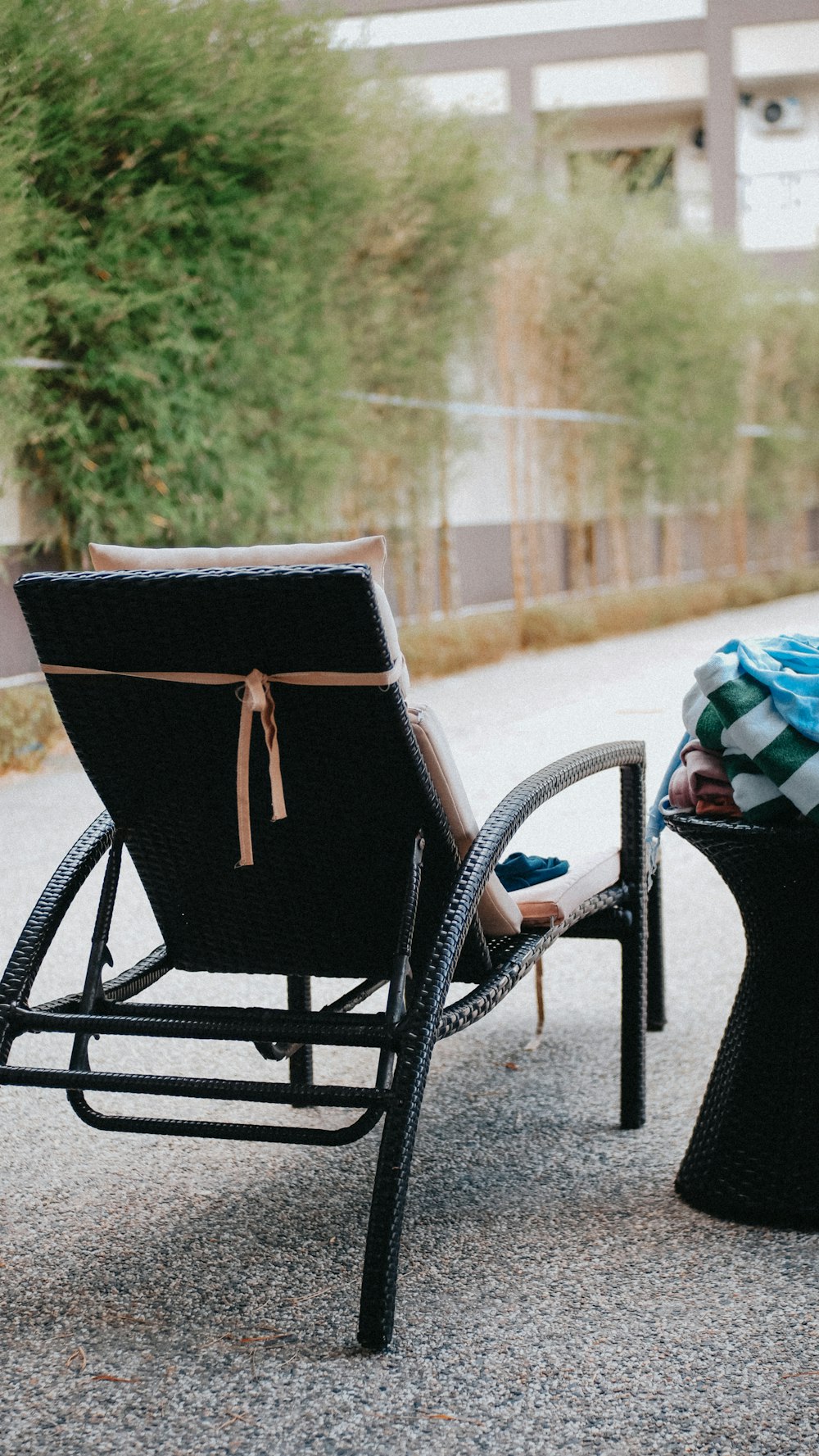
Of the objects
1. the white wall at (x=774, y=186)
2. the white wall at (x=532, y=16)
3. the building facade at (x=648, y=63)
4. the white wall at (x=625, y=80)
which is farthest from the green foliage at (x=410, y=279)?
the white wall at (x=774, y=186)

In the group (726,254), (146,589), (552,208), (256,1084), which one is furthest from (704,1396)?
(726,254)

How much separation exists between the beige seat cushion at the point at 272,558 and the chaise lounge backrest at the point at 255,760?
6 cm

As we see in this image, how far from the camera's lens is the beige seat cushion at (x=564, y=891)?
2.14 m

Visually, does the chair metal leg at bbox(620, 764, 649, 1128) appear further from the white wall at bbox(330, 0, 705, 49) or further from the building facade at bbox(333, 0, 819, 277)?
the white wall at bbox(330, 0, 705, 49)

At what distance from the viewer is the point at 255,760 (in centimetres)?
191

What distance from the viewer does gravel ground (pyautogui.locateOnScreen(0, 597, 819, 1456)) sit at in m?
1.54

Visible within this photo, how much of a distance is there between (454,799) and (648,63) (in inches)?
854

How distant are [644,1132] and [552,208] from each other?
949 cm

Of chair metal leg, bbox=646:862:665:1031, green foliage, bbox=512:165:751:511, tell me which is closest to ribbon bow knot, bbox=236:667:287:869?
chair metal leg, bbox=646:862:665:1031

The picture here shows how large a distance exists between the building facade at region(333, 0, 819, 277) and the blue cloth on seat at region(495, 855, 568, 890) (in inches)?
773

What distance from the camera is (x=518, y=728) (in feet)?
21.4

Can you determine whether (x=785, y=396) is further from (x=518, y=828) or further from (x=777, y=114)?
(x=518, y=828)

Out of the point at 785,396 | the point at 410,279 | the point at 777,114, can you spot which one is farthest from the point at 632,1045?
the point at 777,114

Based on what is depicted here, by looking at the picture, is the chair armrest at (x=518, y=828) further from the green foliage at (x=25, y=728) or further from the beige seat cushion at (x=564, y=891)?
the green foliage at (x=25, y=728)
